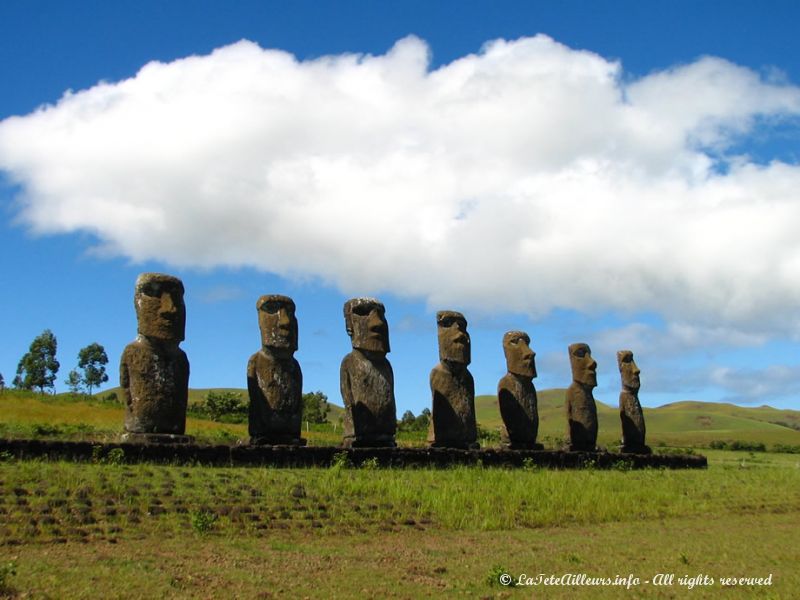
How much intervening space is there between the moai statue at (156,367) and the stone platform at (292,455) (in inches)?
24.4

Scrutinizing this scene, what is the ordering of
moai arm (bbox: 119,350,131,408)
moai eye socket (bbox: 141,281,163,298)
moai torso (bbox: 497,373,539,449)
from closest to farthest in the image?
moai arm (bbox: 119,350,131,408), moai eye socket (bbox: 141,281,163,298), moai torso (bbox: 497,373,539,449)

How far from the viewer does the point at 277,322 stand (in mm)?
16297

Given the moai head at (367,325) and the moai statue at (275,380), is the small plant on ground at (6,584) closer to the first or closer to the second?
the moai statue at (275,380)

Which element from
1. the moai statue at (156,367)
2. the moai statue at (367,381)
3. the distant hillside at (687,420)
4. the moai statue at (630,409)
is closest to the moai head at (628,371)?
the moai statue at (630,409)

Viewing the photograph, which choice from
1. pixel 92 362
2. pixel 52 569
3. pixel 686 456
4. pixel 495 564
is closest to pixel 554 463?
pixel 686 456

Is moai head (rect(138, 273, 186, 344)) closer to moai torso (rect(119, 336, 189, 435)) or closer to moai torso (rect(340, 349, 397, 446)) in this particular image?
moai torso (rect(119, 336, 189, 435))

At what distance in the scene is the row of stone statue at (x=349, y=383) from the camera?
14.6m

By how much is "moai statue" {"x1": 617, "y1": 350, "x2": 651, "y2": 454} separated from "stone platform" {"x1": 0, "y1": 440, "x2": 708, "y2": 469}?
105 inches

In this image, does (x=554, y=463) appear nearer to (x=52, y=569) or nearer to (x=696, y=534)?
(x=696, y=534)

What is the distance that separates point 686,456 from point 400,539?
46.5ft

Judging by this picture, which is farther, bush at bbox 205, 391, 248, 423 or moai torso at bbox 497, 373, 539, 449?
bush at bbox 205, 391, 248, 423

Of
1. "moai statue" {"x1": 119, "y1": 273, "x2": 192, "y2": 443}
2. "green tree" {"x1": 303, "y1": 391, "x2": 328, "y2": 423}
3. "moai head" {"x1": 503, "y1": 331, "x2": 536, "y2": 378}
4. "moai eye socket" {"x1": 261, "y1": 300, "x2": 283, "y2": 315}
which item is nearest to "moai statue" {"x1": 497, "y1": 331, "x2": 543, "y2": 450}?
"moai head" {"x1": 503, "y1": 331, "x2": 536, "y2": 378}

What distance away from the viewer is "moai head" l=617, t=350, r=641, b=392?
80.8 feet

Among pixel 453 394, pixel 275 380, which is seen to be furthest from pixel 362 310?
pixel 453 394
